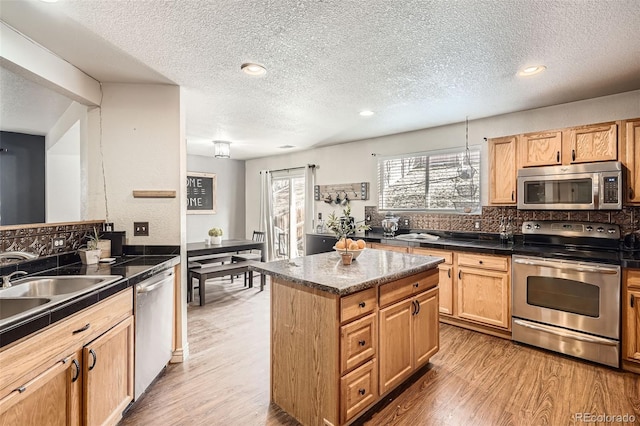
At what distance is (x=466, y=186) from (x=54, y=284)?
13.7ft

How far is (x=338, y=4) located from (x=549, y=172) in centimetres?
267

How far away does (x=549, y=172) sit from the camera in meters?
3.07

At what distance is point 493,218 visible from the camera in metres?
3.76

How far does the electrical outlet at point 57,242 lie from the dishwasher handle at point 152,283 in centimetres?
70

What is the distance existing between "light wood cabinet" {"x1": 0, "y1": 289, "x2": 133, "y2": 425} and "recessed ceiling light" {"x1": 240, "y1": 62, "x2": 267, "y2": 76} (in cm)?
180

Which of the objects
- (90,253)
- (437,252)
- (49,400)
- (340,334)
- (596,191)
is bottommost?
(49,400)

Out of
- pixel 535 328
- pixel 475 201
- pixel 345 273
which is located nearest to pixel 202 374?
pixel 345 273

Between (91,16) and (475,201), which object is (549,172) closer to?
(475,201)

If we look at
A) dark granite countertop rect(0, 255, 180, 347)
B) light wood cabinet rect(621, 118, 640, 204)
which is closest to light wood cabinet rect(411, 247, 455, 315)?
light wood cabinet rect(621, 118, 640, 204)

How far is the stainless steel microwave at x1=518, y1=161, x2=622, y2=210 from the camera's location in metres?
2.75

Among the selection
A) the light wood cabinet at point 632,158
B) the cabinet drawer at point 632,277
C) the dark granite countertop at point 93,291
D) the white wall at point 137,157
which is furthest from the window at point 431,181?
the dark granite countertop at point 93,291

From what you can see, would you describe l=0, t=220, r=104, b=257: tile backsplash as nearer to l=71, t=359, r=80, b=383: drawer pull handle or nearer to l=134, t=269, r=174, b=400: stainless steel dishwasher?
l=134, t=269, r=174, b=400: stainless steel dishwasher

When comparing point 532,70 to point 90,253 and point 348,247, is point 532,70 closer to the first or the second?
point 348,247

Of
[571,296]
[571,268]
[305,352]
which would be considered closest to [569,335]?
[571,296]
